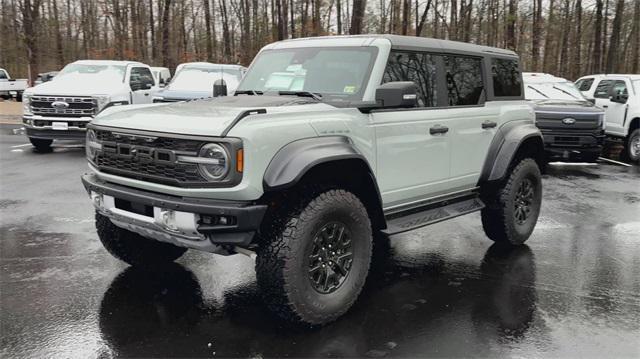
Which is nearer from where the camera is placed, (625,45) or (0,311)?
(0,311)

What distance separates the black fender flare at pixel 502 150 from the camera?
5.54 metres

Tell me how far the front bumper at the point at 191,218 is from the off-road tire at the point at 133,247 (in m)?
0.84

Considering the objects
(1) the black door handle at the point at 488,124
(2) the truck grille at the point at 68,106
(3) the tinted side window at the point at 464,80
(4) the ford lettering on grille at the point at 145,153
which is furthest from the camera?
(2) the truck grille at the point at 68,106

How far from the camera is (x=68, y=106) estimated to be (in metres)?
11.9

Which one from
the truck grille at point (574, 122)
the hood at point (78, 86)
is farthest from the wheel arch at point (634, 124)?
the hood at point (78, 86)

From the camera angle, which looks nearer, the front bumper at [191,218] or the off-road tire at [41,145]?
the front bumper at [191,218]

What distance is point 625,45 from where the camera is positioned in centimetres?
4412

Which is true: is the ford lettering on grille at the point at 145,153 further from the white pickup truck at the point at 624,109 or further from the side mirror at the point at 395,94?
the white pickup truck at the point at 624,109

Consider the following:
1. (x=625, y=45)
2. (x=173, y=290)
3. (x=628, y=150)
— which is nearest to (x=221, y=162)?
(x=173, y=290)

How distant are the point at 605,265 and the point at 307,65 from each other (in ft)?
11.4

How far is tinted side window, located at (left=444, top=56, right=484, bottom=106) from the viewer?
5.30 metres

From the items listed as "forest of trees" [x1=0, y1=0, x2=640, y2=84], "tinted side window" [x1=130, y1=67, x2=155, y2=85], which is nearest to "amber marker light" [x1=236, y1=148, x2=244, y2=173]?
"tinted side window" [x1=130, y1=67, x2=155, y2=85]

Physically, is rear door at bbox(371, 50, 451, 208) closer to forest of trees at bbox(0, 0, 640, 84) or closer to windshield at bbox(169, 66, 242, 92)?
windshield at bbox(169, 66, 242, 92)

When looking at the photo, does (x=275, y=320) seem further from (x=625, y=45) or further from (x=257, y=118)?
(x=625, y=45)
